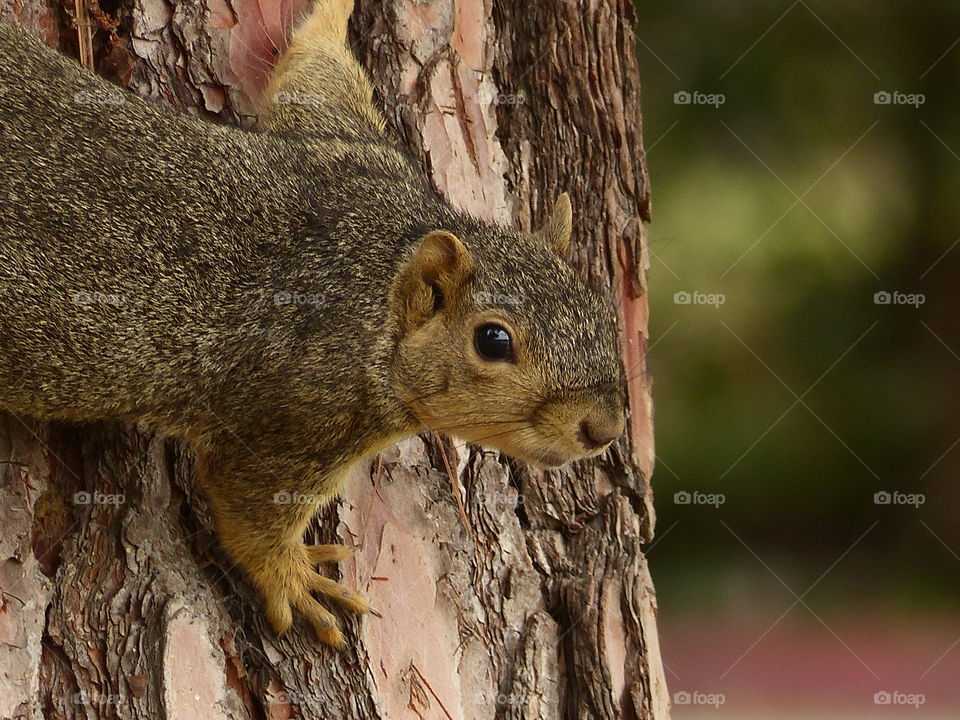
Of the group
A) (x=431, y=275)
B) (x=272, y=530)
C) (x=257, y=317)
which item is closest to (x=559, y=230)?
(x=431, y=275)

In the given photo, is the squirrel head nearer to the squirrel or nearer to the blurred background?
the squirrel

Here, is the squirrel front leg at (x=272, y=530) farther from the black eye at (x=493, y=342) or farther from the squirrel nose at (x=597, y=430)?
the squirrel nose at (x=597, y=430)

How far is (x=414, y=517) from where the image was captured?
266 cm

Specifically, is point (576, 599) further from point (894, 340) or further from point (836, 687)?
point (894, 340)

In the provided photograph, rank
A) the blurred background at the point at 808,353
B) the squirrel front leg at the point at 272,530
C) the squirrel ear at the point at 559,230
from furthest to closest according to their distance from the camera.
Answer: the blurred background at the point at 808,353 → the squirrel ear at the point at 559,230 → the squirrel front leg at the point at 272,530

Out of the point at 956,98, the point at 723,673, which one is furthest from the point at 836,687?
the point at 956,98

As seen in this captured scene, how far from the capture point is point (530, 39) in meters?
3.02

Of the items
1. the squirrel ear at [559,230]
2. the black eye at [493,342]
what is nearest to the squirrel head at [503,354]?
the black eye at [493,342]

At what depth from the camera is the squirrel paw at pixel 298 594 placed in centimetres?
245

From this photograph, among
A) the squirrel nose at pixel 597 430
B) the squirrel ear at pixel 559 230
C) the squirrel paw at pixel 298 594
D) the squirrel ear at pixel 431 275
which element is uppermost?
the squirrel ear at pixel 559 230

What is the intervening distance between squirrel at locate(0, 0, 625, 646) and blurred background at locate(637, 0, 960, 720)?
3.57 m

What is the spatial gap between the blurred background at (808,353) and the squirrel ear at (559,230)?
3.18 metres

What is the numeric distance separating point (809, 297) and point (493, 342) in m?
4.34

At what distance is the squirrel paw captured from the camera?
245cm
